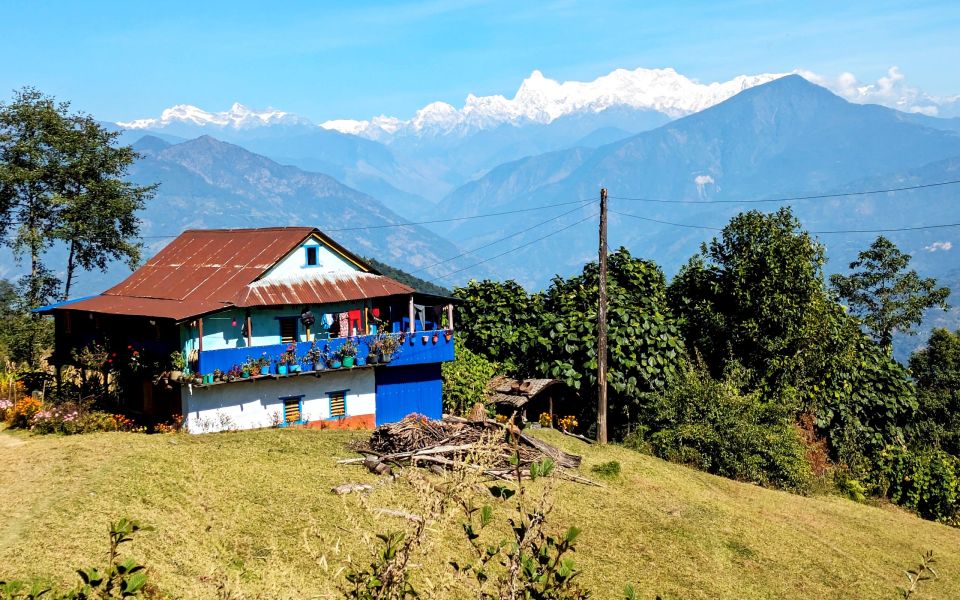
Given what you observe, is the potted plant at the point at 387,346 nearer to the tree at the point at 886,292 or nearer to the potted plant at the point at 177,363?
the potted plant at the point at 177,363

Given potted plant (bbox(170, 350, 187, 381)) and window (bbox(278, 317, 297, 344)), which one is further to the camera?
window (bbox(278, 317, 297, 344))

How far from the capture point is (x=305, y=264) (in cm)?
3541

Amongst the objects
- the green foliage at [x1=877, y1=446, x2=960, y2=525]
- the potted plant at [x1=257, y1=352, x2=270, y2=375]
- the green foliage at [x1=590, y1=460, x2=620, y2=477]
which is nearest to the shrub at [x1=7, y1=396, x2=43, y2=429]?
the potted plant at [x1=257, y1=352, x2=270, y2=375]

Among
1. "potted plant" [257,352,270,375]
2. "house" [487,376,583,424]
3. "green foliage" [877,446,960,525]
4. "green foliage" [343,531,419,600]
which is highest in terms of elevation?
"green foliage" [343,531,419,600]

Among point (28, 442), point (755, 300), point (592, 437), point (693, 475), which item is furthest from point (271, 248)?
point (755, 300)

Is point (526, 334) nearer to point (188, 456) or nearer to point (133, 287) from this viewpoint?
point (133, 287)

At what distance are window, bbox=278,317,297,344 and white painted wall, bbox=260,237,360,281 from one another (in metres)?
1.70

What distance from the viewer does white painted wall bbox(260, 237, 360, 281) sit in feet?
113

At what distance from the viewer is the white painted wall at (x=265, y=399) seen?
30969 millimetres

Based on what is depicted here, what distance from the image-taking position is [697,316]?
4356cm

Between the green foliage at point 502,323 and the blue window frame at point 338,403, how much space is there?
961 cm

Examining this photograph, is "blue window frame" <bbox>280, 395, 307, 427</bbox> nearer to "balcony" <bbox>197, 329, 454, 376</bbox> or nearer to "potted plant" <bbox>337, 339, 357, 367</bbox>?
"balcony" <bbox>197, 329, 454, 376</bbox>

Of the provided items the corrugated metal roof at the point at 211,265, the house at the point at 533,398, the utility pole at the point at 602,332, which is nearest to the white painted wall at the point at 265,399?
the corrugated metal roof at the point at 211,265

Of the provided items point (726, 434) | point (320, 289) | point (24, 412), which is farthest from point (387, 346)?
point (726, 434)
